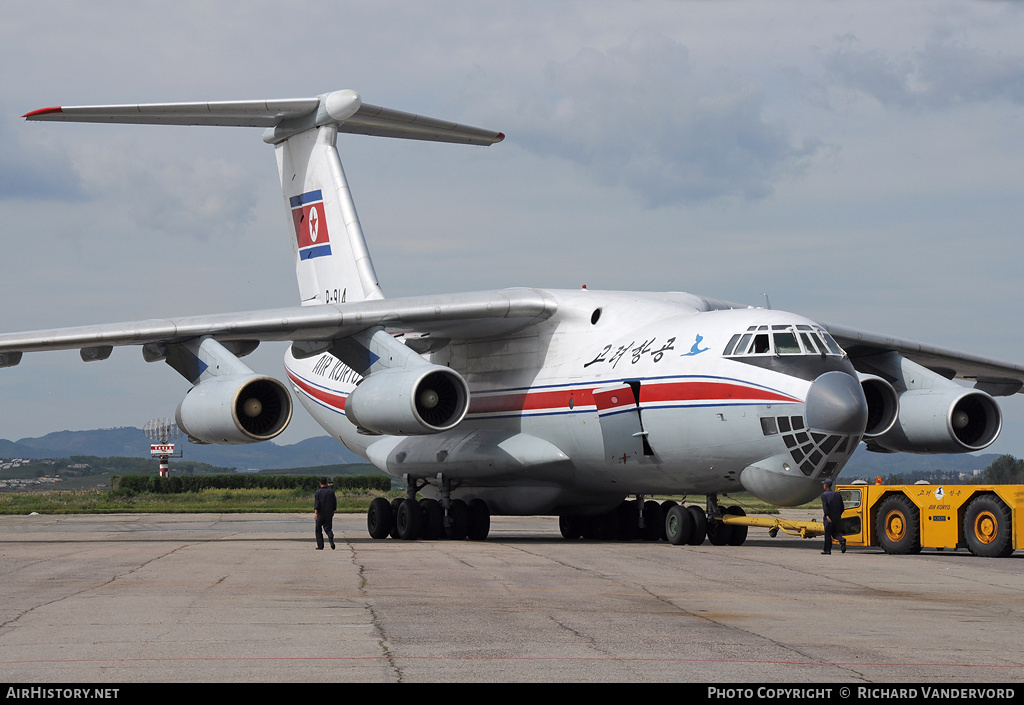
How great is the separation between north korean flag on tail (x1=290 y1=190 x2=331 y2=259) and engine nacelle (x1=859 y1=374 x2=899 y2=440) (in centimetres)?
1107

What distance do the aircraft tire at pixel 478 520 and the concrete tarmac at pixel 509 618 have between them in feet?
14.8

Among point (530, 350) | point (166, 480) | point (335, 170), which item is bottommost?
point (166, 480)

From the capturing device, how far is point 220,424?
17.7 m

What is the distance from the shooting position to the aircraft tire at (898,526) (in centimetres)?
1697

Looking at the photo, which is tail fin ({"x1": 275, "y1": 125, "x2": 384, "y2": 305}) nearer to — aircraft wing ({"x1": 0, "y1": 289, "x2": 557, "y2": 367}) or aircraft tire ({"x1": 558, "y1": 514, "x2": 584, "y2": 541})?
aircraft wing ({"x1": 0, "y1": 289, "x2": 557, "y2": 367})

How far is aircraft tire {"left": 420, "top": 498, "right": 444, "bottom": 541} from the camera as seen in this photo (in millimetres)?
20186

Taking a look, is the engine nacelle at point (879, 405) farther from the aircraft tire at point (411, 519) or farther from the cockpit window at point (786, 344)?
the aircraft tire at point (411, 519)

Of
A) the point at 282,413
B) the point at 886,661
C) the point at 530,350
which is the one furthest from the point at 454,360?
the point at 886,661

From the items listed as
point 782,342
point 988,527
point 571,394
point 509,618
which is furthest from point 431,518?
point 509,618

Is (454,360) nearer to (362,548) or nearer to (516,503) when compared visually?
(516,503)

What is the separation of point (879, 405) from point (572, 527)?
5.87 meters

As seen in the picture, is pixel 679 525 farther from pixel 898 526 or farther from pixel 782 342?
pixel 782 342

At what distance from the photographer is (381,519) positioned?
2064 cm
